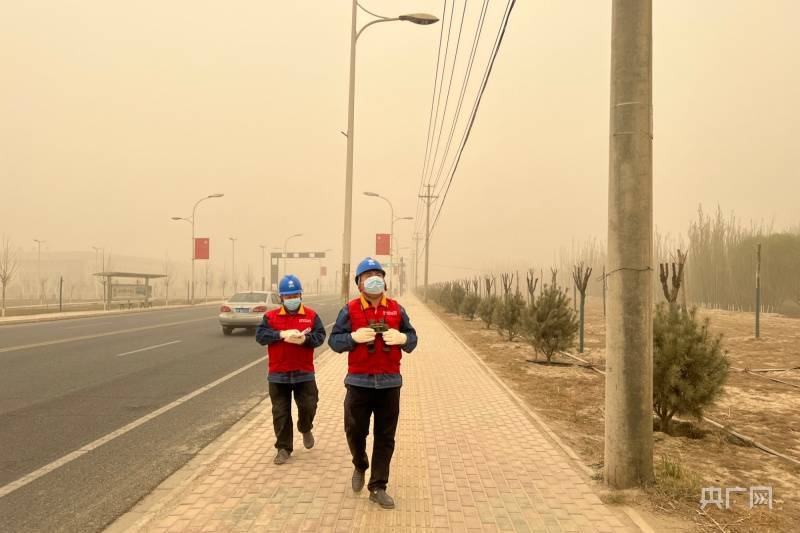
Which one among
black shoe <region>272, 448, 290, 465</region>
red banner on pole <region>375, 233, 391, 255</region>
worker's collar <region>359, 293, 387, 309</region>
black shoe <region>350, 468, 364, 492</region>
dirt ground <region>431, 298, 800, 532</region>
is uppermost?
red banner on pole <region>375, 233, 391, 255</region>

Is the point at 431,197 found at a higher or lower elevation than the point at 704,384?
higher

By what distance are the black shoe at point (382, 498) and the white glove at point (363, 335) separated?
46.0 inches

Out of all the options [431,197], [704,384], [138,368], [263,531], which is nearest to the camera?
[263,531]

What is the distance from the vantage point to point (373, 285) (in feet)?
12.4

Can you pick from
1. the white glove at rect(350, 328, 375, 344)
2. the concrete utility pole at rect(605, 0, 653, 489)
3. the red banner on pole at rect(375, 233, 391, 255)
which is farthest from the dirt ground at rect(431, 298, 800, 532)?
the red banner on pole at rect(375, 233, 391, 255)

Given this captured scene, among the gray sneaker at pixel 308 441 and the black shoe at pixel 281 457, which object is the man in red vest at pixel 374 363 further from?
the gray sneaker at pixel 308 441

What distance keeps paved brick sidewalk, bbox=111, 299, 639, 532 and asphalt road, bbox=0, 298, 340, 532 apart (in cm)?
37

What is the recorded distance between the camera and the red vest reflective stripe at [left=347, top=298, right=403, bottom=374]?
3.83 m

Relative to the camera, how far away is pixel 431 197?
1738 inches

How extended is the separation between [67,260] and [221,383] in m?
148

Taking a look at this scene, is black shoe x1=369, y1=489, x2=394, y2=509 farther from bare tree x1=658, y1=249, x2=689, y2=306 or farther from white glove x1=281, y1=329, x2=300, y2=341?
bare tree x1=658, y1=249, x2=689, y2=306

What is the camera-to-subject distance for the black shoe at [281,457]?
477 cm

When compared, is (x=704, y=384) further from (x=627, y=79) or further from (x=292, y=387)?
(x=292, y=387)

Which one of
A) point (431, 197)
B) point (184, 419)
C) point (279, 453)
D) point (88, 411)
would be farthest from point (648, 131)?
point (431, 197)
